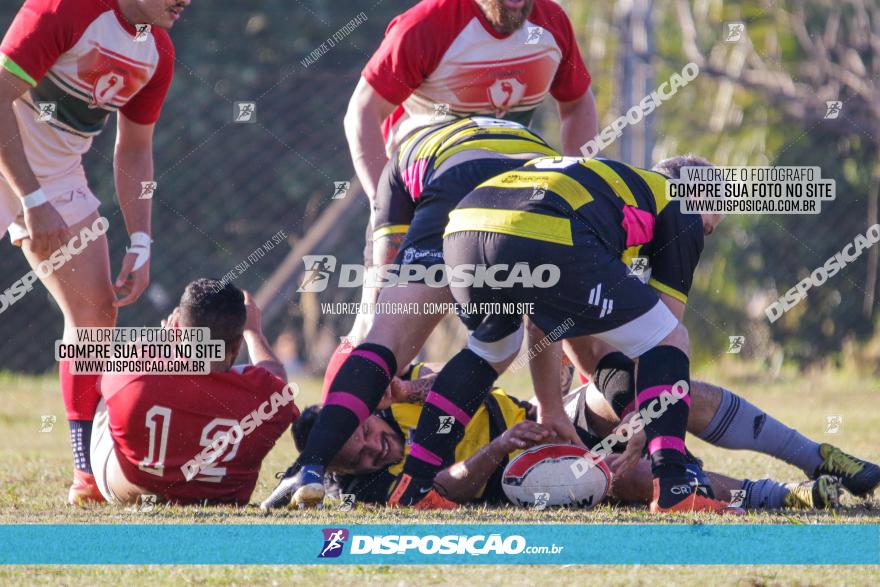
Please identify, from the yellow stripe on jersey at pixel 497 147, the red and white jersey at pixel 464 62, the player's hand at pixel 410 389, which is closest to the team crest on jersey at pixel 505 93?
the red and white jersey at pixel 464 62

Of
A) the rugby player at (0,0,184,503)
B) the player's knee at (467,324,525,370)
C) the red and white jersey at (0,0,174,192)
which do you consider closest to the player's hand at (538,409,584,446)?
the player's knee at (467,324,525,370)

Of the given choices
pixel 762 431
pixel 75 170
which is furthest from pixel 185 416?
pixel 762 431

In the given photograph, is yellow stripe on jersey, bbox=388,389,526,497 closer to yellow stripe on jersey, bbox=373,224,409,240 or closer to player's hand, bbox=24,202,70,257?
yellow stripe on jersey, bbox=373,224,409,240

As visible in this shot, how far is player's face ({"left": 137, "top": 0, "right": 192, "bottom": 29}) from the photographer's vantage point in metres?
4.49

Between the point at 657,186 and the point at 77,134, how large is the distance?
90.7 inches

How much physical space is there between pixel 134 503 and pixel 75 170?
144 cm

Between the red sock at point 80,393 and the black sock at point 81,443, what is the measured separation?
1.0 inches

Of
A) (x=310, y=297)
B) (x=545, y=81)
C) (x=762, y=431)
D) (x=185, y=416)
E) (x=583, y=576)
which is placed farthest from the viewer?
(x=310, y=297)

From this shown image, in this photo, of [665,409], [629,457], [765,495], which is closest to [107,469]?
[629,457]

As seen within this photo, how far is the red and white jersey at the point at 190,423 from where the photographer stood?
13.1ft

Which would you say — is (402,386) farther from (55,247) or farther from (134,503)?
(55,247)

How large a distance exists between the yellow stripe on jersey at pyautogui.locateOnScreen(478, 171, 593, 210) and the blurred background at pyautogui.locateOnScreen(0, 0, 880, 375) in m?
4.46

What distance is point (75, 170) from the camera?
4820mm

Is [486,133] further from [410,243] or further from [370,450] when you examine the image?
[370,450]
